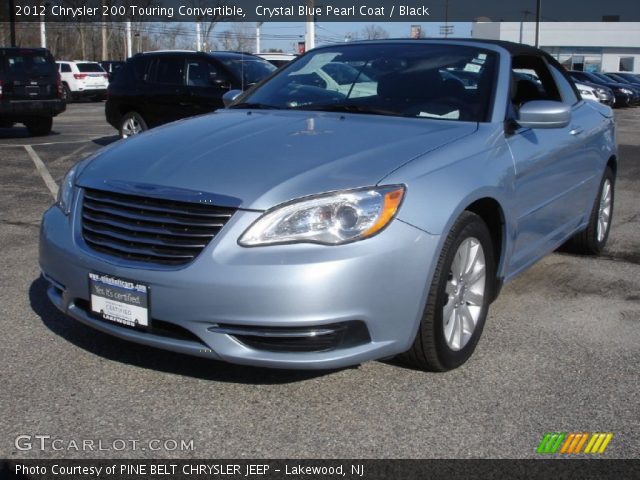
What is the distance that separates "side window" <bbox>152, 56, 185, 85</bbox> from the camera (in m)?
11.8

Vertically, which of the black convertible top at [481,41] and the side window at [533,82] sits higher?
the black convertible top at [481,41]

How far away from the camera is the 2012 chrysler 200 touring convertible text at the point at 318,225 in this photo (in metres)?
3.04

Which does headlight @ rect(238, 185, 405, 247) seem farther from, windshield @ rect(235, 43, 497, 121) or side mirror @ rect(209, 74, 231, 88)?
side mirror @ rect(209, 74, 231, 88)

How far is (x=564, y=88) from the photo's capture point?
548 centimetres

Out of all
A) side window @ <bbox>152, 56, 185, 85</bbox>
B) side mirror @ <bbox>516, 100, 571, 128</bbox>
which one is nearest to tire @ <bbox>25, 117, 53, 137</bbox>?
side window @ <bbox>152, 56, 185, 85</bbox>

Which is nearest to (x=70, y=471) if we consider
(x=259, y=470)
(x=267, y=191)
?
(x=259, y=470)

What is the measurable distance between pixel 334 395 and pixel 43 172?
769cm

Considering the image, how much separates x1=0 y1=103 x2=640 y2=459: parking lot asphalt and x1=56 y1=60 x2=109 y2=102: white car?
28.1m

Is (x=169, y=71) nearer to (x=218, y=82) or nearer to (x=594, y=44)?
(x=218, y=82)

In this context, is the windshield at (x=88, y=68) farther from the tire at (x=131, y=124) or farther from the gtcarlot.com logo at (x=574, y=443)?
the gtcarlot.com logo at (x=574, y=443)

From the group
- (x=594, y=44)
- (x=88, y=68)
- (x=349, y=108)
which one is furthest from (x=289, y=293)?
(x=594, y=44)

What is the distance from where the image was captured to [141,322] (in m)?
3.22

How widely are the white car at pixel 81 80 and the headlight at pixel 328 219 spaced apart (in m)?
29.5

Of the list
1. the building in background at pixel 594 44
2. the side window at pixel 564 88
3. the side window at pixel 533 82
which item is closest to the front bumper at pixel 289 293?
the side window at pixel 533 82
